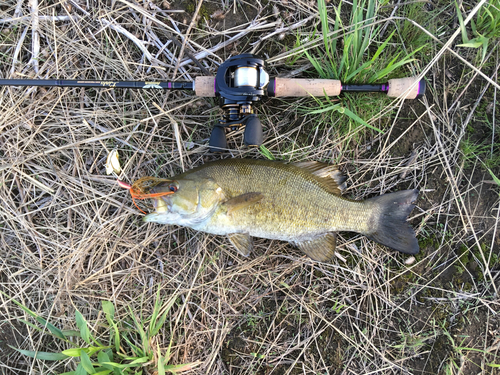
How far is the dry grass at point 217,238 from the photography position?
10.1ft

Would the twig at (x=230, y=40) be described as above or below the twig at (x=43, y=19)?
below

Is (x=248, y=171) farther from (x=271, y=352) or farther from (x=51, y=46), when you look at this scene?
(x=51, y=46)

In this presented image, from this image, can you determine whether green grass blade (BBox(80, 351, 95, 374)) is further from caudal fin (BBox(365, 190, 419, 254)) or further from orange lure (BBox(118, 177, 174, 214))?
caudal fin (BBox(365, 190, 419, 254))

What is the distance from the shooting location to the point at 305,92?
289cm

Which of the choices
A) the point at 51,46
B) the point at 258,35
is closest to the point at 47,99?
the point at 51,46

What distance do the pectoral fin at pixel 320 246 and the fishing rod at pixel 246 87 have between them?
1.13 metres

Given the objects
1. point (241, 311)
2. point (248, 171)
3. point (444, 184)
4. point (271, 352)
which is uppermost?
point (248, 171)

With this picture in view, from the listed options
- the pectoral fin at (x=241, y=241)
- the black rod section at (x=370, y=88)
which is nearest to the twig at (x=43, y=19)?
the pectoral fin at (x=241, y=241)

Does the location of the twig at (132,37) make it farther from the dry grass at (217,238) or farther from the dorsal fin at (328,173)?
the dorsal fin at (328,173)

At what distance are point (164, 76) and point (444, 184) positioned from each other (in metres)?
3.27

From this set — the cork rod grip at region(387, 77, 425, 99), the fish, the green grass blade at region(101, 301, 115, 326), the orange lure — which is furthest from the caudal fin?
the green grass blade at region(101, 301, 115, 326)

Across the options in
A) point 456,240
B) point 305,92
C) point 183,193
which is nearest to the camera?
point 183,193

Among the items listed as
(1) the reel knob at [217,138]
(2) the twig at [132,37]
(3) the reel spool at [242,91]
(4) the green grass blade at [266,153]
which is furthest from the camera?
(2) the twig at [132,37]

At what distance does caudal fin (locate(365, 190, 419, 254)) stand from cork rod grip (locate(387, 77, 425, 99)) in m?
0.94
